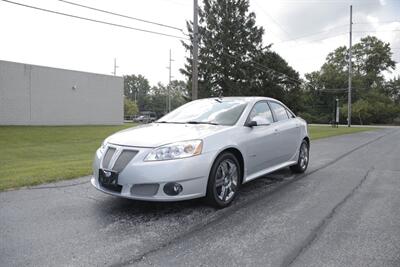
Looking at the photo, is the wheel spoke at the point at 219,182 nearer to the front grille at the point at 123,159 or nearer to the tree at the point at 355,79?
the front grille at the point at 123,159

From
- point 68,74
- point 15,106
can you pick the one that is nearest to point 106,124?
point 68,74

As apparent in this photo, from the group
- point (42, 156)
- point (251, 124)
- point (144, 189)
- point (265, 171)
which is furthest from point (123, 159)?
point (42, 156)

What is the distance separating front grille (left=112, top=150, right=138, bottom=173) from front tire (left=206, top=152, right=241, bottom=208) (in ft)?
3.36

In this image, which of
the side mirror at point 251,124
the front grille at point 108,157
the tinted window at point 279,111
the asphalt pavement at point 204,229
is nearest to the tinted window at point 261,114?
the side mirror at point 251,124

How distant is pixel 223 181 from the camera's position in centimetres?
437

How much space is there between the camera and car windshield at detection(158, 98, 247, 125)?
4.99 m

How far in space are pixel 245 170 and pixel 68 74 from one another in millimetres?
22559

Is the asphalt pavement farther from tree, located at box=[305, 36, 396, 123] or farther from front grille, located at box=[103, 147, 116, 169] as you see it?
tree, located at box=[305, 36, 396, 123]

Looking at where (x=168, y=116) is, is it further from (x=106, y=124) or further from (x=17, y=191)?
(x=106, y=124)

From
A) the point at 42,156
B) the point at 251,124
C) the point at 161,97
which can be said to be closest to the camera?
the point at 251,124

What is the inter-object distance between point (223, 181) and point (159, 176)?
3.41ft

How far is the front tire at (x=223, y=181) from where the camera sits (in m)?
4.13

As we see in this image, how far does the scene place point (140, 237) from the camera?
3332 mm

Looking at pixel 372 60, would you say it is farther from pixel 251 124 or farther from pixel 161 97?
pixel 251 124
